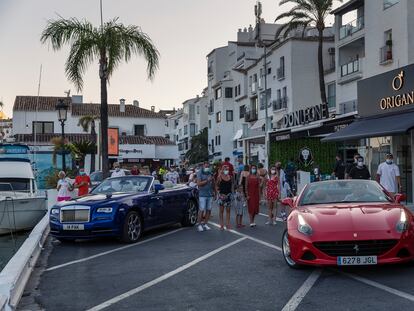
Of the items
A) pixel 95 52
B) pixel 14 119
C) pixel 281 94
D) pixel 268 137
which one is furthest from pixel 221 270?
pixel 14 119

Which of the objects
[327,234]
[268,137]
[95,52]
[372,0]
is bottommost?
[327,234]

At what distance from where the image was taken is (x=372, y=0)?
3188 centimetres

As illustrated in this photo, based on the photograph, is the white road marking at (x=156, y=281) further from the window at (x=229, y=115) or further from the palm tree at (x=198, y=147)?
the palm tree at (x=198, y=147)

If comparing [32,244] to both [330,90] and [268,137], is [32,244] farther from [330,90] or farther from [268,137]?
[330,90]

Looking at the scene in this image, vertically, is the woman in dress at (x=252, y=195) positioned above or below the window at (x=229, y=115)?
below

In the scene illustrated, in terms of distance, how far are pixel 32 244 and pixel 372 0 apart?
2725 centimetres

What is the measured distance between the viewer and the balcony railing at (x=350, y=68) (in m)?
39.1

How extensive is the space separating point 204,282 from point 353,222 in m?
2.22

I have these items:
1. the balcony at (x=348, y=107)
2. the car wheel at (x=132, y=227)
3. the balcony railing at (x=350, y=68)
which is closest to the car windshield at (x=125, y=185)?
the car wheel at (x=132, y=227)

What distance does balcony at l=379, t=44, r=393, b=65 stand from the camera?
96.4 ft

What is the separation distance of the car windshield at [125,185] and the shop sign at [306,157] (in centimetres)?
1519

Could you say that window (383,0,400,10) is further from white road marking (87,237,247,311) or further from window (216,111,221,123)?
window (216,111,221,123)

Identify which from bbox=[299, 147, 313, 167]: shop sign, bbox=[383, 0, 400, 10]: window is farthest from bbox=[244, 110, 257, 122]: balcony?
bbox=[299, 147, 313, 167]: shop sign

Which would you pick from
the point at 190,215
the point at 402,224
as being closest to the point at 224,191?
the point at 190,215
